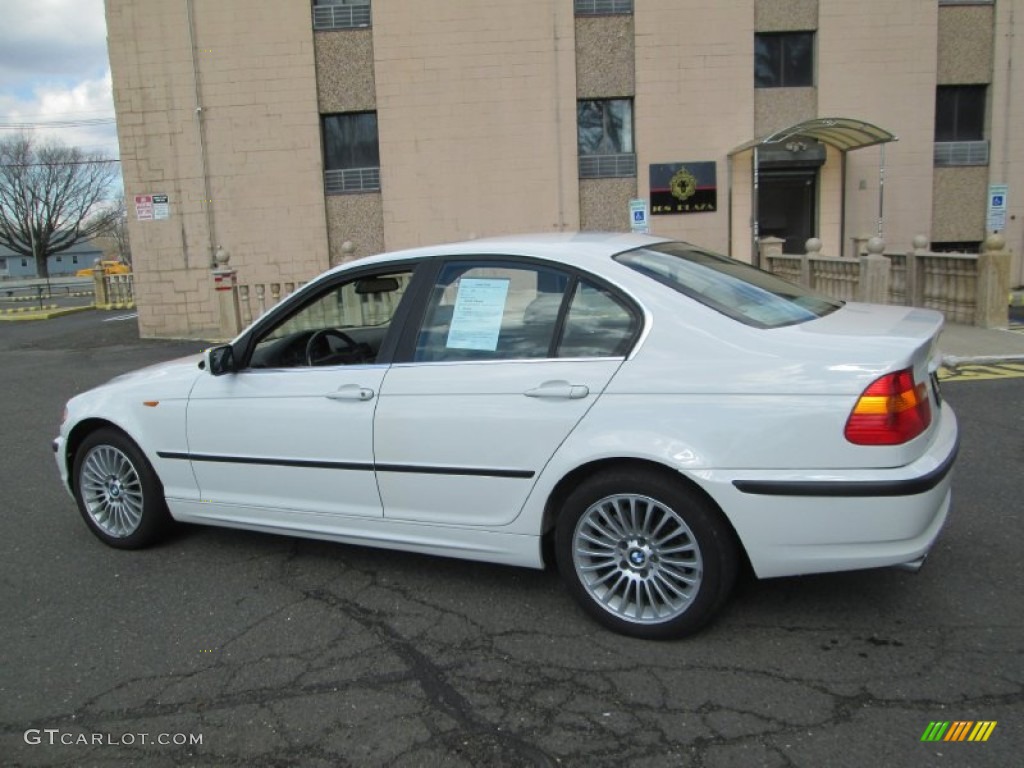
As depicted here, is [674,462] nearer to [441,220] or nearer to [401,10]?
[441,220]

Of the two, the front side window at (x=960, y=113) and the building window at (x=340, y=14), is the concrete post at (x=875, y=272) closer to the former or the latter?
the front side window at (x=960, y=113)

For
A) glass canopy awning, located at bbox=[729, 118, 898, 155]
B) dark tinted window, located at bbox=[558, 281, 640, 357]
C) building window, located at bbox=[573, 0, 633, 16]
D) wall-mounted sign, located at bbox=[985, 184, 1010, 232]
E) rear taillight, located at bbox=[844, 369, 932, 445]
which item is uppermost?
building window, located at bbox=[573, 0, 633, 16]

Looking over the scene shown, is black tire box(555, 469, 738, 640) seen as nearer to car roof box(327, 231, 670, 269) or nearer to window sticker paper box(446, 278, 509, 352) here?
window sticker paper box(446, 278, 509, 352)

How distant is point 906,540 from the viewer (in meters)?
3.09

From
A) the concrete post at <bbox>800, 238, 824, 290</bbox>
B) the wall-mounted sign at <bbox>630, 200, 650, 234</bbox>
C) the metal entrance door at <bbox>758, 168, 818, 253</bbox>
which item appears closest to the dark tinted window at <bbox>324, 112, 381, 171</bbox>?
the wall-mounted sign at <bbox>630, 200, 650, 234</bbox>

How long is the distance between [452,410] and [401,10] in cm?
1482

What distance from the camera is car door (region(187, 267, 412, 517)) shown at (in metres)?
3.88

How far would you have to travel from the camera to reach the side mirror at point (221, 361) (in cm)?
423

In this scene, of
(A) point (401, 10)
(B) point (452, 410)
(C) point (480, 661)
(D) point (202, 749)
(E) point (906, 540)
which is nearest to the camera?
(D) point (202, 749)

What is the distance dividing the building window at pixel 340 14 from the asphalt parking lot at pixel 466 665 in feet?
46.5

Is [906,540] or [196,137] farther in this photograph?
[196,137]

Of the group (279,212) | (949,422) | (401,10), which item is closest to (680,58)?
(401,10)

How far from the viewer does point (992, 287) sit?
12.1m

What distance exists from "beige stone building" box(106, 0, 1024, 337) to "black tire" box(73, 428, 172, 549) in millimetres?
12456
